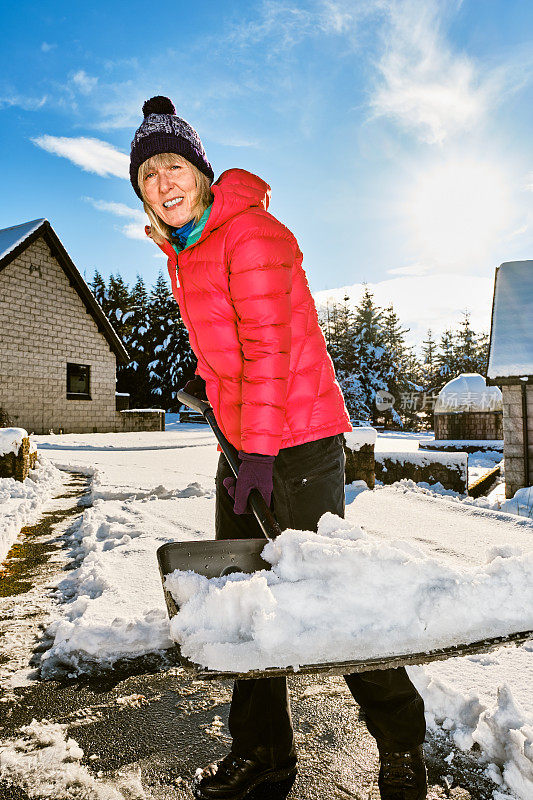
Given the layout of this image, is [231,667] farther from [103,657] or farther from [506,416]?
[506,416]

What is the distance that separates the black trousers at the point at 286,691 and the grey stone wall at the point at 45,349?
48.5 ft

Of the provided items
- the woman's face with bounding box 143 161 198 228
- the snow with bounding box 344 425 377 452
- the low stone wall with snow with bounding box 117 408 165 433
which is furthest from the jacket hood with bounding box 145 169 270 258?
the low stone wall with snow with bounding box 117 408 165 433

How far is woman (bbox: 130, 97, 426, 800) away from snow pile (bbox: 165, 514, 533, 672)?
1.13 feet

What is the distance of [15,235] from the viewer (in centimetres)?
1505

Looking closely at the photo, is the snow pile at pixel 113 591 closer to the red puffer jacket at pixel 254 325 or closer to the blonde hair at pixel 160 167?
the red puffer jacket at pixel 254 325

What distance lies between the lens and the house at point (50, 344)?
14.6 meters

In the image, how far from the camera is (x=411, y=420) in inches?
1503

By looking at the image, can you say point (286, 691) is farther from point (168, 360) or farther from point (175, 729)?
point (168, 360)

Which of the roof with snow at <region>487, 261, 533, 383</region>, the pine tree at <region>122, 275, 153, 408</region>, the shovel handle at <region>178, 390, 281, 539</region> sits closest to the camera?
the shovel handle at <region>178, 390, 281, 539</region>

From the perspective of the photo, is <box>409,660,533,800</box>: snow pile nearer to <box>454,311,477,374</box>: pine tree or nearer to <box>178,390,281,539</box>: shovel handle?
<box>178,390,281,539</box>: shovel handle

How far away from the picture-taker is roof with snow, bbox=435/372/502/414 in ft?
68.9

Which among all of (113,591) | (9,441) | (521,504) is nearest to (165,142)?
(113,591)

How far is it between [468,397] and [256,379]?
21621 millimetres

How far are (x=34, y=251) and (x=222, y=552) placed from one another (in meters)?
16.7
